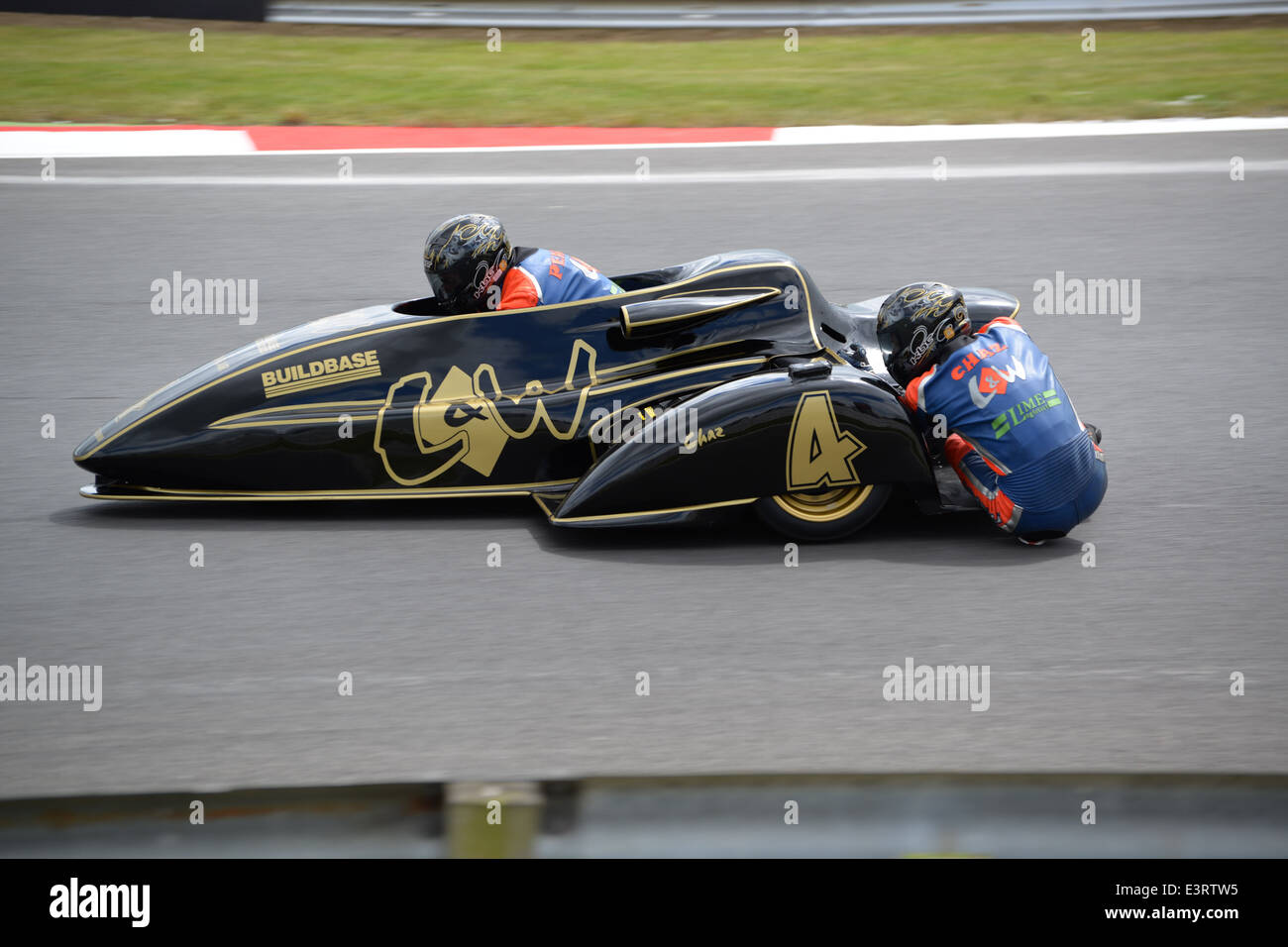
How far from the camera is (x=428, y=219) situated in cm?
940

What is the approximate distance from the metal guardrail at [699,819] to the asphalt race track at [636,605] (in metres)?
0.17

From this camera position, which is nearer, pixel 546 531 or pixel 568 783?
pixel 568 783

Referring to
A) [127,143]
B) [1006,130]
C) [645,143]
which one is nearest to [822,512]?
[645,143]

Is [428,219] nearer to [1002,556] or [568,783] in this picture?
[1002,556]

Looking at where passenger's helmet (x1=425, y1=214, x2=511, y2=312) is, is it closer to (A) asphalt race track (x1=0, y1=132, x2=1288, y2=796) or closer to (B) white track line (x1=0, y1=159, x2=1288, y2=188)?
(A) asphalt race track (x1=0, y1=132, x2=1288, y2=796)

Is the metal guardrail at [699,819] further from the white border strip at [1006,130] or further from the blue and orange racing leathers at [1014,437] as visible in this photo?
the white border strip at [1006,130]

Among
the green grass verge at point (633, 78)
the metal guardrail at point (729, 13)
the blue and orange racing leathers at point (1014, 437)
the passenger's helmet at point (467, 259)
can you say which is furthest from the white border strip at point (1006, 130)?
the blue and orange racing leathers at point (1014, 437)

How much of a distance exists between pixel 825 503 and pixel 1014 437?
27.8 inches

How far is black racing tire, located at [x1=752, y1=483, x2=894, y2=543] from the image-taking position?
5211 millimetres

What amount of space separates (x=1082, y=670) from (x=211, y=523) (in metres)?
3.24

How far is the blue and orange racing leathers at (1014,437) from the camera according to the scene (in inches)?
200

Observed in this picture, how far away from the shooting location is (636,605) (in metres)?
4.88

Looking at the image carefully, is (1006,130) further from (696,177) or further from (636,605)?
(636,605)

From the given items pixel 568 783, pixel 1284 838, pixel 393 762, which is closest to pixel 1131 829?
pixel 1284 838
